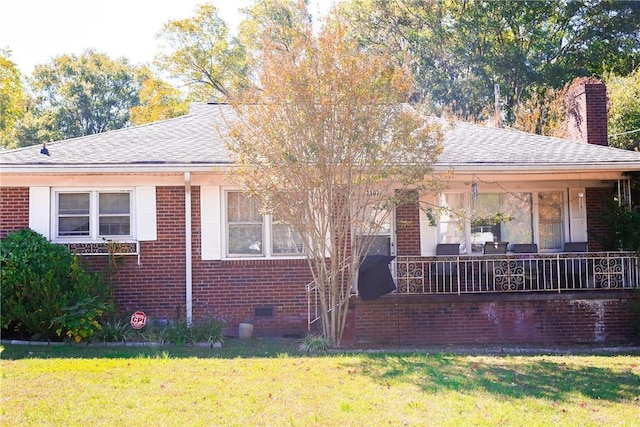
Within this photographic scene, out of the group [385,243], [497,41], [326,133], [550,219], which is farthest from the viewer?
[497,41]

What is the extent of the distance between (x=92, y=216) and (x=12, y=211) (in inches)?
54.4

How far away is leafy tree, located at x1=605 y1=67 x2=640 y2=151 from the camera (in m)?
25.7

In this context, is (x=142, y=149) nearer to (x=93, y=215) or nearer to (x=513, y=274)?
(x=93, y=215)

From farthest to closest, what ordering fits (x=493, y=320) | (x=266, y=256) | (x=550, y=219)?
(x=550, y=219)
(x=266, y=256)
(x=493, y=320)

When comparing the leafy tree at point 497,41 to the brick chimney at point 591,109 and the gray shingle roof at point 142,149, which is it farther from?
the gray shingle roof at point 142,149

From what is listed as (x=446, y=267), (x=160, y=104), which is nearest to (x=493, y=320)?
(x=446, y=267)

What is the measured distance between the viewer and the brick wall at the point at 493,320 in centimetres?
1211

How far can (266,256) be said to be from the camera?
42.2 feet

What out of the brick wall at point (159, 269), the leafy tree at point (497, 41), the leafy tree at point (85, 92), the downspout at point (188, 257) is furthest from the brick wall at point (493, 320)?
the leafy tree at point (85, 92)

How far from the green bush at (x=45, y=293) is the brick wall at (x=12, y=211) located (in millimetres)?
730

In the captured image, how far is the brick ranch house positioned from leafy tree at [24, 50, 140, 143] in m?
33.9

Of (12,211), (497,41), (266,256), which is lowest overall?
(266,256)

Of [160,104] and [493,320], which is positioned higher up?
[160,104]

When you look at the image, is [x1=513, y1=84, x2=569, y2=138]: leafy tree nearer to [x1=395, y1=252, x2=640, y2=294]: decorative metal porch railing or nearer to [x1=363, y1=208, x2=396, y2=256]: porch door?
[x1=395, y1=252, x2=640, y2=294]: decorative metal porch railing
